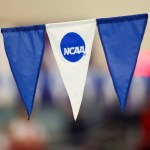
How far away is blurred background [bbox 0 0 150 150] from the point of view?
1.67 m

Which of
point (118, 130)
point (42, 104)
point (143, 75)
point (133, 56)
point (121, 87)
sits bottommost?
point (118, 130)

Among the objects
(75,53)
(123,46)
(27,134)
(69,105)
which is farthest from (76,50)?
(27,134)

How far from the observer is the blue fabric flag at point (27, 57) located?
1.26 m

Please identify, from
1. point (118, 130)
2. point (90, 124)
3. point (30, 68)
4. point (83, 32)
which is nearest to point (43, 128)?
point (90, 124)

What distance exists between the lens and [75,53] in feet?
3.95

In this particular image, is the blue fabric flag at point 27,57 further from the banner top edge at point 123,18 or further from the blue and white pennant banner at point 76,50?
the banner top edge at point 123,18

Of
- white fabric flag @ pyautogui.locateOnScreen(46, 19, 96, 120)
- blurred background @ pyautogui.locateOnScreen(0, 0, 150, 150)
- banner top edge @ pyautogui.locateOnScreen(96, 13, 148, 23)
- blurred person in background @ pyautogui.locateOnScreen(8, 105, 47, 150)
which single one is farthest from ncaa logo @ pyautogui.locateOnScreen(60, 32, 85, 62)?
blurred person in background @ pyautogui.locateOnScreen(8, 105, 47, 150)

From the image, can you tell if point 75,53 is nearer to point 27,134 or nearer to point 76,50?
point 76,50

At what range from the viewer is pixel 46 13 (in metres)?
1.74

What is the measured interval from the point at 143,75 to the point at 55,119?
540 millimetres

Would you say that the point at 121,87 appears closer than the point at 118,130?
Yes

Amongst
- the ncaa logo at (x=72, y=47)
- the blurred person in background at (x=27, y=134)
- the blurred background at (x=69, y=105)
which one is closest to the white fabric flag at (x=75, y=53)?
Answer: the ncaa logo at (x=72, y=47)

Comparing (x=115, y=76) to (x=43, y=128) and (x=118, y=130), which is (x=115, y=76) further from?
(x=43, y=128)

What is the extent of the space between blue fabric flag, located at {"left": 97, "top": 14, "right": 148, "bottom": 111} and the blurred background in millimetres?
487
